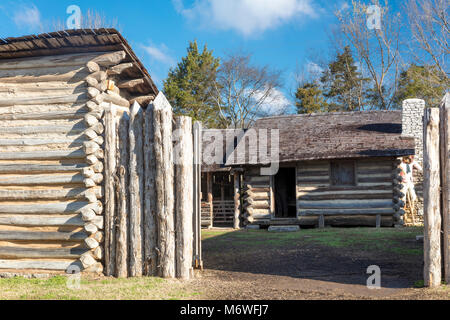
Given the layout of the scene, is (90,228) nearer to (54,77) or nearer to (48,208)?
(48,208)

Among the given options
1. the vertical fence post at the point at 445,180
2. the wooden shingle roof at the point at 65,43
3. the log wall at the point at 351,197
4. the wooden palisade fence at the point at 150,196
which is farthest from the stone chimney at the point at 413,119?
the wooden shingle roof at the point at 65,43

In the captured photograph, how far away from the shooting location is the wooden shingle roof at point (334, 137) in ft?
56.1

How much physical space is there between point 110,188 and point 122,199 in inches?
12.7

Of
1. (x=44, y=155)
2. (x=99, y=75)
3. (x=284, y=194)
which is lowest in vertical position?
(x=284, y=194)

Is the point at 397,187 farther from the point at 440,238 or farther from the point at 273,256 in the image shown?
the point at 440,238

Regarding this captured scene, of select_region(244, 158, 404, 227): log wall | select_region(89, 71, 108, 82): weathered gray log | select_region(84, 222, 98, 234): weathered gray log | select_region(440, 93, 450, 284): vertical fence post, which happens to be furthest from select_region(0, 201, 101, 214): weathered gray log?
select_region(244, 158, 404, 227): log wall

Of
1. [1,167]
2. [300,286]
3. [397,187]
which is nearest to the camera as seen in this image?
[300,286]

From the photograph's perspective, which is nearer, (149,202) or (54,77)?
(149,202)

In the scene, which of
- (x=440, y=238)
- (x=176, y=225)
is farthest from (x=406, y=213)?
(x=176, y=225)

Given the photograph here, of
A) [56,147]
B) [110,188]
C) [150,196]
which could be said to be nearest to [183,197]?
[150,196]

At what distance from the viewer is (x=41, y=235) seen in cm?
772

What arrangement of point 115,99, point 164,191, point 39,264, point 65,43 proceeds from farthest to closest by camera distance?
point 115,99
point 65,43
point 39,264
point 164,191

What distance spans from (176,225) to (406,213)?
559 inches
